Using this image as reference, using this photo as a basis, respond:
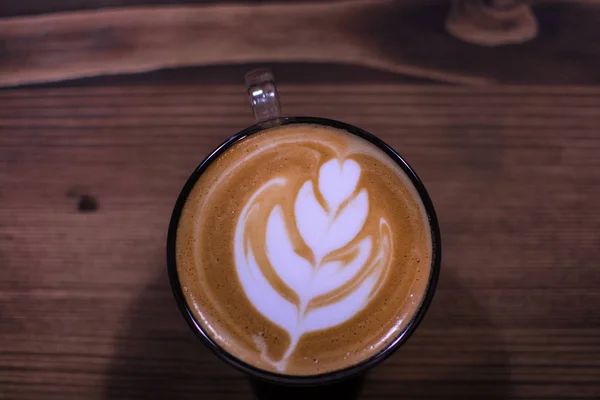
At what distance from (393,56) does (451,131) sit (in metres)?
0.16

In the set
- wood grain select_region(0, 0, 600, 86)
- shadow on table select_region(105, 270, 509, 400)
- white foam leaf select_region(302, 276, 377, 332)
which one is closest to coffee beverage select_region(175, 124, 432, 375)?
white foam leaf select_region(302, 276, 377, 332)

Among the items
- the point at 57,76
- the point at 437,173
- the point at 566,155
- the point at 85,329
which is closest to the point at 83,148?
the point at 57,76

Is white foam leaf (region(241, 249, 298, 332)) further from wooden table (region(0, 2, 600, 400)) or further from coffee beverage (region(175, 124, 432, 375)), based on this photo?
wooden table (region(0, 2, 600, 400))

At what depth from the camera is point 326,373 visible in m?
0.61

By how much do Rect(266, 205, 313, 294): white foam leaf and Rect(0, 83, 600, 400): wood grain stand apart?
0.18 metres

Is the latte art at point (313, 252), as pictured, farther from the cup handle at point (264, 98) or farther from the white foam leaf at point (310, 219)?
the cup handle at point (264, 98)

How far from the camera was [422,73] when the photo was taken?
2.95 ft

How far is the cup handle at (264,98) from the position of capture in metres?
0.76

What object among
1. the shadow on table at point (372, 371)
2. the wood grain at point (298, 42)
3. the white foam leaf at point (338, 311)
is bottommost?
the shadow on table at point (372, 371)

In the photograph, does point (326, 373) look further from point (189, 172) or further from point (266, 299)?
point (189, 172)

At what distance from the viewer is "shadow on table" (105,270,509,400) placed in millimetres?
759

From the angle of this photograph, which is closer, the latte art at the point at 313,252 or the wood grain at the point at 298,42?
the latte art at the point at 313,252

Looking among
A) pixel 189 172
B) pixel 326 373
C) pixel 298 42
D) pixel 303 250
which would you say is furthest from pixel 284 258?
pixel 298 42

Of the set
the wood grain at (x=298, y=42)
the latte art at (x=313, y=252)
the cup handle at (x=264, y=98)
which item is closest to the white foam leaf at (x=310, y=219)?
the latte art at (x=313, y=252)
